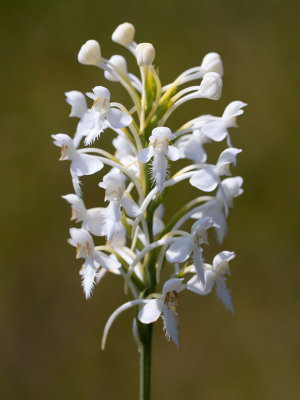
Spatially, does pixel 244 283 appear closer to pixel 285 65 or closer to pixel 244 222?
pixel 244 222

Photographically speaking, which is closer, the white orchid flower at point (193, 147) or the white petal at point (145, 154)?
the white petal at point (145, 154)

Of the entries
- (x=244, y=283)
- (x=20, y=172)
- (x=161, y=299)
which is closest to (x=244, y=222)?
(x=244, y=283)

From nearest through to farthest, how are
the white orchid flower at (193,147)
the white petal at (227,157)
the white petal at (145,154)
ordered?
the white petal at (145,154), the white petal at (227,157), the white orchid flower at (193,147)

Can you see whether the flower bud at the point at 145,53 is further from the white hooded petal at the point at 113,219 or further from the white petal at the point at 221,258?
the white petal at the point at 221,258

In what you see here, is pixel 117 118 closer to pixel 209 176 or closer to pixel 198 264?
pixel 209 176

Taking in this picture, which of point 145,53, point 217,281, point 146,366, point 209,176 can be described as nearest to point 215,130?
point 209,176

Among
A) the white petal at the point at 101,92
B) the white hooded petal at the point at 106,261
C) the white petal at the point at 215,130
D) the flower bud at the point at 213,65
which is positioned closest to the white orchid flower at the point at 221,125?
the white petal at the point at 215,130

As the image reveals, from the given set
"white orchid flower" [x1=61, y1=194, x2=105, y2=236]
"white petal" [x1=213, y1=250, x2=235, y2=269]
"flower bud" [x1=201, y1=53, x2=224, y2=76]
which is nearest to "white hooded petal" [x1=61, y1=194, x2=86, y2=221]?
"white orchid flower" [x1=61, y1=194, x2=105, y2=236]
